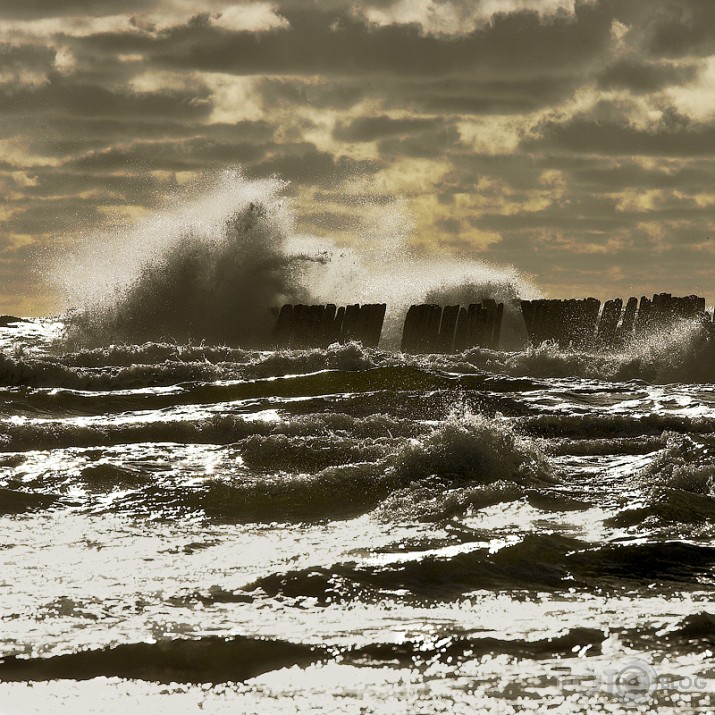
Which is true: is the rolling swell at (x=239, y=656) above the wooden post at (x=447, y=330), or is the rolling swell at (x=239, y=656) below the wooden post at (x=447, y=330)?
below

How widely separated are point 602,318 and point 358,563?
13515mm

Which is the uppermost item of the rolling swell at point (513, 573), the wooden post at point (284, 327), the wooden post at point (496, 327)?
the wooden post at point (496, 327)

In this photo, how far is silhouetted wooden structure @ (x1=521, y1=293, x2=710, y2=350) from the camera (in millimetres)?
16328

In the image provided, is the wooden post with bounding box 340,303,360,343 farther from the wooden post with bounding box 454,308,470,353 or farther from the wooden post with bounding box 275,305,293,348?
the wooden post with bounding box 454,308,470,353

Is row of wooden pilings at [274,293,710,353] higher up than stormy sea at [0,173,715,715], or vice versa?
row of wooden pilings at [274,293,710,353]

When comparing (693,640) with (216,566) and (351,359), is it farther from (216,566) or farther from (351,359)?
(351,359)

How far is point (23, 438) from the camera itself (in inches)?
345

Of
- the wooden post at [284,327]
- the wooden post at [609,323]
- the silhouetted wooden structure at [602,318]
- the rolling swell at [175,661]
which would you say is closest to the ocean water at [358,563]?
the rolling swell at [175,661]

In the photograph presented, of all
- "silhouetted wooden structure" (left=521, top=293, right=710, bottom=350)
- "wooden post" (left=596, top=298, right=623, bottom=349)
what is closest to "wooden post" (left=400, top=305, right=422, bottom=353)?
"silhouetted wooden structure" (left=521, top=293, right=710, bottom=350)

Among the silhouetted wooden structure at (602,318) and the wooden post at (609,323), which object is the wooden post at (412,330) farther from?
the wooden post at (609,323)

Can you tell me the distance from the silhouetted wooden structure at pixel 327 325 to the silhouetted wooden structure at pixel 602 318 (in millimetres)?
3035

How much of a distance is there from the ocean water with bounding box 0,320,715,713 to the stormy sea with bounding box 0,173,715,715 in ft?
0.05

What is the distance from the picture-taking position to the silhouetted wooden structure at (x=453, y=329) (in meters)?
18.6

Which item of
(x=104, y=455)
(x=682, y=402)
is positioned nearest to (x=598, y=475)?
(x=104, y=455)
